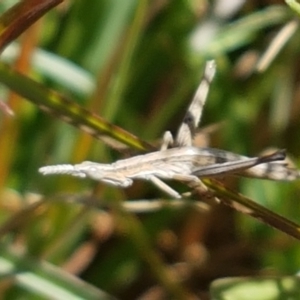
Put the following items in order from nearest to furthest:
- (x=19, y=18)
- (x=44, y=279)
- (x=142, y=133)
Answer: (x=19, y=18) → (x=44, y=279) → (x=142, y=133)

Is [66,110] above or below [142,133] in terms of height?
below

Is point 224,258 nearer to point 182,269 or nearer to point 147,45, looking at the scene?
point 182,269

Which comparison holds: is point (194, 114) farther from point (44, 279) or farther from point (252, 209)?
point (44, 279)

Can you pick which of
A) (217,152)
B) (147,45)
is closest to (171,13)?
(147,45)

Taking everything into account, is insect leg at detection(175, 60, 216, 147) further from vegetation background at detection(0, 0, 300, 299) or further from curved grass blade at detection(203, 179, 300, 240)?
vegetation background at detection(0, 0, 300, 299)

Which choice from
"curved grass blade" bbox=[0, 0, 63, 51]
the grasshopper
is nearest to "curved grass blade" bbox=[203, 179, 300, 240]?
the grasshopper

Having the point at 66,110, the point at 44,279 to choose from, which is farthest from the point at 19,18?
the point at 44,279
